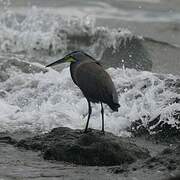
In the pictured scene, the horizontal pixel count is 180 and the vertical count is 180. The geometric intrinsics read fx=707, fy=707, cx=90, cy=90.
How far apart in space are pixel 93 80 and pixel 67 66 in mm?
5697

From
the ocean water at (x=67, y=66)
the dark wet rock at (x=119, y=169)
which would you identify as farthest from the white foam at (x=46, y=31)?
the dark wet rock at (x=119, y=169)

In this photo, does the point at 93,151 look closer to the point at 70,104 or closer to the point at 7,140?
the point at 7,140

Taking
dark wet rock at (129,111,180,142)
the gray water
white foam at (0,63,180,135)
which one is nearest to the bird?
the gray water

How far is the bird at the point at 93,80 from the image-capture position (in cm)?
668

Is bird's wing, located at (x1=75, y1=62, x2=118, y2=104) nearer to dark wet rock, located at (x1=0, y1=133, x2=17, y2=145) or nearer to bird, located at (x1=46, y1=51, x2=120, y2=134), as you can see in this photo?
bird, located at (x1=46, y1=51, x2=120, y2=134)

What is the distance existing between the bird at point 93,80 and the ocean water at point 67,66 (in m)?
1.39

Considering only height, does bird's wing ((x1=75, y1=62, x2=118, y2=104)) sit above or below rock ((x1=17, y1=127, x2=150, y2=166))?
above

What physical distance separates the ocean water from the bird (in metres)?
1.39

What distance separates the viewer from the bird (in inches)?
263

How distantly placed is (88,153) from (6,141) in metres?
1.37

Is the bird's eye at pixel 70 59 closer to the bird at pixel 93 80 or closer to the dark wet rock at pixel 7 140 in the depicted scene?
the bird at pixel 93 80

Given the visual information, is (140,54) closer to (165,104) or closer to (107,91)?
(165,104)

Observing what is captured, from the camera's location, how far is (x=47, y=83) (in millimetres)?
10445

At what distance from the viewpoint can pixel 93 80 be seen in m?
6.80
